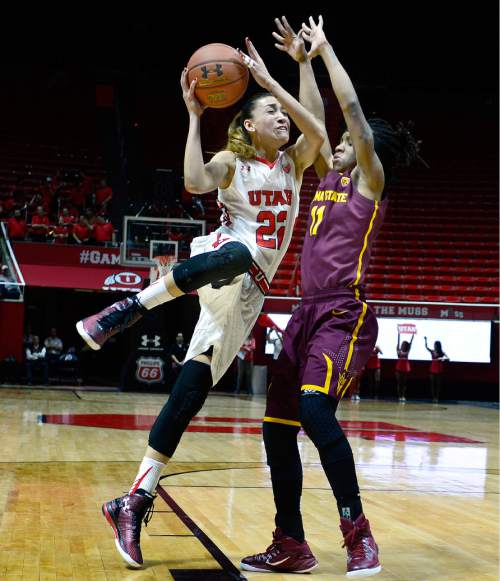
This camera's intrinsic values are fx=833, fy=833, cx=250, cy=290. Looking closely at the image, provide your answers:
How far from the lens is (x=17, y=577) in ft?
9.68

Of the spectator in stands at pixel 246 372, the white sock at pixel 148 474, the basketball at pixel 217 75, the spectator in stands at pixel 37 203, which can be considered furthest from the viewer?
the spectator in stands at pixel 37 203

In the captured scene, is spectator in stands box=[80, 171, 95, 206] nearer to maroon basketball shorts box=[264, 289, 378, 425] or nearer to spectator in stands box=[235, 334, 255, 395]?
spectator in stands box=[235, 334, 255, 395]

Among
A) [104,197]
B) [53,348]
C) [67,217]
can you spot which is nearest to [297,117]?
[67,217]

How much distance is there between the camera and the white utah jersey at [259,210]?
363cm

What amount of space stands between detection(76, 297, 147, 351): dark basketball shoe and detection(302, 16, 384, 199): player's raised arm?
3.53ft

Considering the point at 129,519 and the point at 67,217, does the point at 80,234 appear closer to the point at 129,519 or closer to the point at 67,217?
the point at 67,217

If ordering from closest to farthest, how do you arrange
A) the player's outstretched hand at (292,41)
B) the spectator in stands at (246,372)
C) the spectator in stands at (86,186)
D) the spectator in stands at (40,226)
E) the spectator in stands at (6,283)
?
the player's outstretched hand at (292,41) < the spectator in stands at (6,283) < the spectator in stands at (40,226) < the spectator in stands at (246,372) < the spectator in stands at (86,186)

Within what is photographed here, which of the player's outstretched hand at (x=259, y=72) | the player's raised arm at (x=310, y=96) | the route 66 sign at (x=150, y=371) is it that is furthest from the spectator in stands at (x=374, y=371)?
the player's outstretched hand at (x=259, y=72)

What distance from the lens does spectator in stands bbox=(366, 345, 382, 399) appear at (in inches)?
686

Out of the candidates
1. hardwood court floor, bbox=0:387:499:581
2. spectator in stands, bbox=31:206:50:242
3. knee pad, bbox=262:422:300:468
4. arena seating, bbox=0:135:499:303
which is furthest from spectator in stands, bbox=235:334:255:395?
knee pad, bbox=262:422:300:468

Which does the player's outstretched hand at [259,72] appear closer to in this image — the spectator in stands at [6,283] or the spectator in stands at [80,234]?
the spectator in stands at [6,283]

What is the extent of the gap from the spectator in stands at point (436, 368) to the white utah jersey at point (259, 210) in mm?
14500

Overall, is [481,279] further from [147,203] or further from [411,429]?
[411,429]

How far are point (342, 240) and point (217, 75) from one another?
3.00 ft
